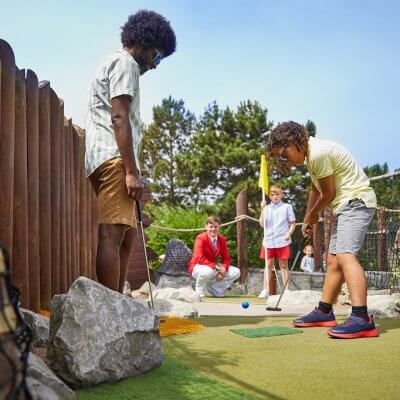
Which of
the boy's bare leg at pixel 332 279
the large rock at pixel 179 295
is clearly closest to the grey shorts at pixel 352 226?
the boy's bare leg at pixel 332 279

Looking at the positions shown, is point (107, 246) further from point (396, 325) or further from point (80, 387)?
point (396, 325)

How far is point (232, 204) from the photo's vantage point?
20328 millimetres

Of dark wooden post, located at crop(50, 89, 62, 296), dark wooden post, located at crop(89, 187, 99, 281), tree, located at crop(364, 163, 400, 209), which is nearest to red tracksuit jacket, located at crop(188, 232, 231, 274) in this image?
tree, located at crop(364, 163, 400, 209)

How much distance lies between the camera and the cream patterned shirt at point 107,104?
2.92 metres

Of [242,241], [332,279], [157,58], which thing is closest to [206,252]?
[242,241]

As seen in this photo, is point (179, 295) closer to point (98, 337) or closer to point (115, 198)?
point (115, 198)

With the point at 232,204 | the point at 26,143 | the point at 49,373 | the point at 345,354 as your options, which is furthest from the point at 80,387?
the point at 232,204

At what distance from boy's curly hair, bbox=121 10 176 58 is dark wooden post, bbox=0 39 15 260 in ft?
2.29

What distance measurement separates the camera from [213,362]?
246 centimetres

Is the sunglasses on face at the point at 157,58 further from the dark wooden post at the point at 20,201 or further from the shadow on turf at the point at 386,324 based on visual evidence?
the shadow on turf at the point at 386,324

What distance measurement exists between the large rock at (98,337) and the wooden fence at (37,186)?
3.77ft

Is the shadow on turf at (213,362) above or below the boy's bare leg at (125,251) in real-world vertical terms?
below

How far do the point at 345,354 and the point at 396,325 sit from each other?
1.27 m

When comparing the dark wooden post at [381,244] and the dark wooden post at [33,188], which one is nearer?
the dark wooden post at [33,188]
